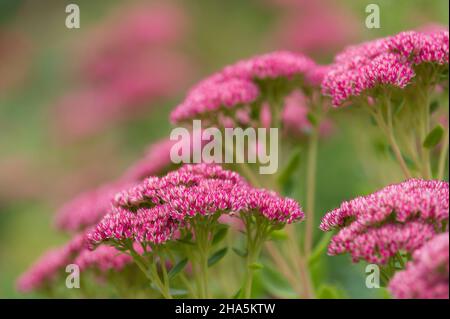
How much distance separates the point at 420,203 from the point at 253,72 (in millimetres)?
1283

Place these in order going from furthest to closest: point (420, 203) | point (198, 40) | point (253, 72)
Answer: point (198, 40), point (253, 72), point (420, 203)

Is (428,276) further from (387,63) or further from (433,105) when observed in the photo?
(433,105)

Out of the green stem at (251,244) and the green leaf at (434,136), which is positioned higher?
the green leaf at (434,136)

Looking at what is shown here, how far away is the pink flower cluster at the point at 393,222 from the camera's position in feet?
5.84

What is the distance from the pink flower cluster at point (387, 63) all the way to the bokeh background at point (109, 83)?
2.17 meters

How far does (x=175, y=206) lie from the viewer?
2166 millimetres

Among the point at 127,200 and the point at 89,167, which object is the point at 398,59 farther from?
the point at 89,167

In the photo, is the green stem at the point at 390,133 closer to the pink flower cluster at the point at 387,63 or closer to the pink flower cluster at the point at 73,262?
the pink flower cluster at the point at 387,63

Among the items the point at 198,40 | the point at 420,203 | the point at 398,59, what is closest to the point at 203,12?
the point at 198,40

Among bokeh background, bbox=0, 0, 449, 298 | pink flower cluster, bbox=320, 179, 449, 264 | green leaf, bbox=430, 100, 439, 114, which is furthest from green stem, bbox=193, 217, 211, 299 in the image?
bokeh background, bbox=0, 0, 449, 298

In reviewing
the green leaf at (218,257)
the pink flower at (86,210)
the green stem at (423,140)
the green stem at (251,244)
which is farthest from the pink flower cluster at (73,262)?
the green stem at (423,140)

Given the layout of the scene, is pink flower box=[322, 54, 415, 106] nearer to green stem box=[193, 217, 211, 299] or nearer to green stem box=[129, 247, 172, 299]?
green stem box=[193, 217, 211, 299]

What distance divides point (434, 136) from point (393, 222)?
74 cm

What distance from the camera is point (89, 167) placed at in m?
6.37
